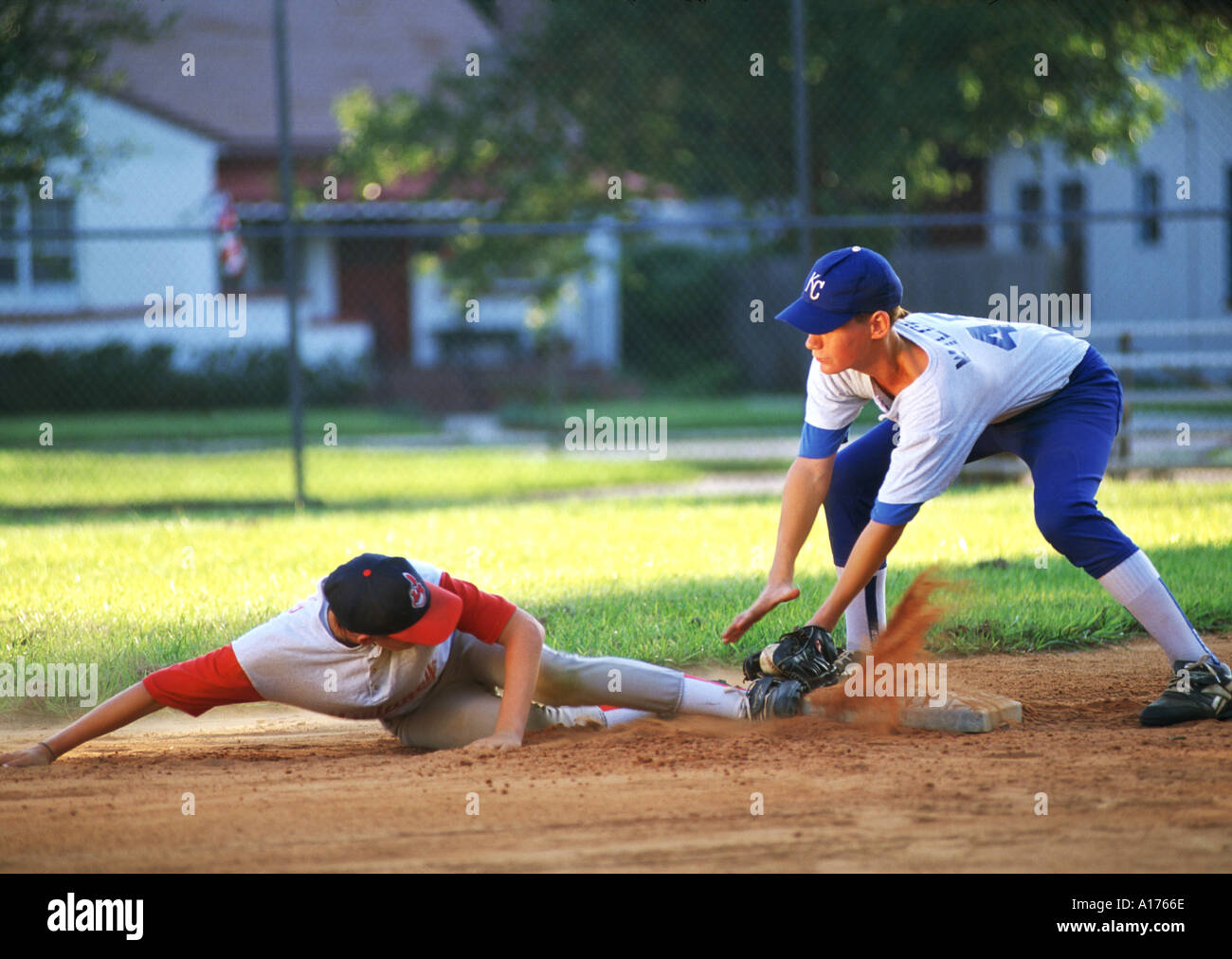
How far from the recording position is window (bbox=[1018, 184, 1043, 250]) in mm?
22875

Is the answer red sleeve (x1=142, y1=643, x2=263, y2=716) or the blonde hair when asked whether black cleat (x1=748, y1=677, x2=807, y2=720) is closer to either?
the blonde hair

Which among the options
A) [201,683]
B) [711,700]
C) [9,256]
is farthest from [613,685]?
[9,256]

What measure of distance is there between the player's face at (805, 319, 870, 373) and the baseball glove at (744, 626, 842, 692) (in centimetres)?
90

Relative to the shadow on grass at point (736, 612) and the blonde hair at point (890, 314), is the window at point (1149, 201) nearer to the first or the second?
the shadow on grass at point (736, 612)

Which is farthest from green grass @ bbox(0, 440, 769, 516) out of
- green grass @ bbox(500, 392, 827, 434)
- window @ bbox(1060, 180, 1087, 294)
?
window @ bbox(1060, 180, 1087, 294)

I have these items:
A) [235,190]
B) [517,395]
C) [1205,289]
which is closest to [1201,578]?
[1205,289]

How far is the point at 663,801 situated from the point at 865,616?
1487mm

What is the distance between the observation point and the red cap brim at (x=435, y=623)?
12.8ft

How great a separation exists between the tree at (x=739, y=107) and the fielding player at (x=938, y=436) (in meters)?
11.8

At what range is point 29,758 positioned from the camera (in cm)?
424

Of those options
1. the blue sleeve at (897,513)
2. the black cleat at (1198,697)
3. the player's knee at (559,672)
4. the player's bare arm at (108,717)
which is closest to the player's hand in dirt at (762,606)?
the blue sleeve at (897,513)

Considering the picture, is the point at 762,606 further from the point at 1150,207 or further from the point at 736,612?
the point at 1150,207

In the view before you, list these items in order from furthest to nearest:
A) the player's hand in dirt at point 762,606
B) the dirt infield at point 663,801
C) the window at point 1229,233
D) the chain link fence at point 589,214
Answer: the window at point 1229,233 < the chain link fence at point 589,214 < the player's hand in dirt at point 762,606 < the dirt infield at point 663,801

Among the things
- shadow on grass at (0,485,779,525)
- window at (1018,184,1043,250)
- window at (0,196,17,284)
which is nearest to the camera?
shadow on grass at (0,485,779,525)
